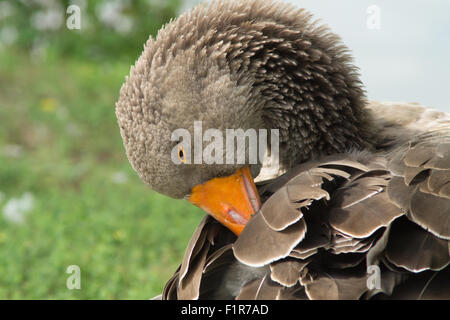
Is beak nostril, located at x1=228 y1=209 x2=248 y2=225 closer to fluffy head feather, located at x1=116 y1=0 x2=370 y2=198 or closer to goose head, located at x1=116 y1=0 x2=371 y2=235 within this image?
goose head, located at x1=116 y1=0 x2=371 y2=235

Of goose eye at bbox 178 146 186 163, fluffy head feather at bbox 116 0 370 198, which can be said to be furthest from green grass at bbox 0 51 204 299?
fluffy head feather at bbox 116 0 370 198

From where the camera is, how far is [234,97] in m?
3.19

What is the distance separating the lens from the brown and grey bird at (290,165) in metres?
2.19

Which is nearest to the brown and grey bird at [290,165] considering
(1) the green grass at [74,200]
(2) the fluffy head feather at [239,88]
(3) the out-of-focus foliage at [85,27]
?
(2) the fluffy head feather at [239,88]

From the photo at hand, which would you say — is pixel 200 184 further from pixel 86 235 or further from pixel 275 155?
pixel 86 235

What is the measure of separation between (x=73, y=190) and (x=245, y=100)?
139 inches

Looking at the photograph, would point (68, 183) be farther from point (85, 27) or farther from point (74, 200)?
point (85, 27)

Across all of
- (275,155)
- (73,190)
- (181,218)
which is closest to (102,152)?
(73,190)

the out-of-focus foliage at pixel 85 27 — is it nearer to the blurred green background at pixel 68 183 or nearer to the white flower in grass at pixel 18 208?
the blurred green background at pixel 68 183

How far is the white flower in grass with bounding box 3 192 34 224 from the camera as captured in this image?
5.40m

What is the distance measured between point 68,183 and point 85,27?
5765 millimetres

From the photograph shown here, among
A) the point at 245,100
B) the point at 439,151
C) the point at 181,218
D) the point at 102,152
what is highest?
the point at 245,100

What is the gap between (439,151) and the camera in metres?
2.55

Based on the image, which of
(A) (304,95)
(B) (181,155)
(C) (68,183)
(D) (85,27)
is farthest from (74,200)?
(D) (85,27)
